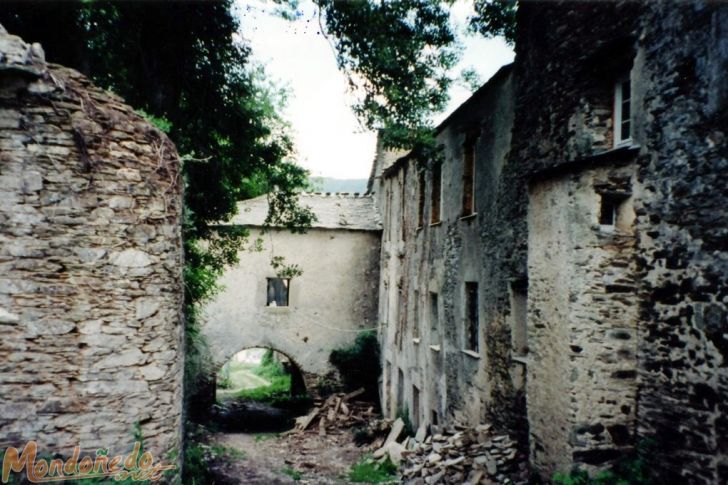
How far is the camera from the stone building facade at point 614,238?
15.9 ft

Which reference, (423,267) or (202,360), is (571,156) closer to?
(423,267)

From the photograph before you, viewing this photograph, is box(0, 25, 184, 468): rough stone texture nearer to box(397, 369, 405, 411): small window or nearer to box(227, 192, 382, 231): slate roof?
box(397, 369, 405, 411): small window

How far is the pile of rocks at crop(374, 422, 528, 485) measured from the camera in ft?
23.3

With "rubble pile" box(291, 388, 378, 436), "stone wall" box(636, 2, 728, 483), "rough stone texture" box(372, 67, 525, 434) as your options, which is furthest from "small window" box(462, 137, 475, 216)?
"rubble pile" box(291, 388, 378, 436)

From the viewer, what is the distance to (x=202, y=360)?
16.2m

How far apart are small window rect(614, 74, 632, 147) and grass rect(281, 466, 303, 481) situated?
29.2 ft

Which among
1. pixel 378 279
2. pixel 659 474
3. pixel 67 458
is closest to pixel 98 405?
pixel 67 458

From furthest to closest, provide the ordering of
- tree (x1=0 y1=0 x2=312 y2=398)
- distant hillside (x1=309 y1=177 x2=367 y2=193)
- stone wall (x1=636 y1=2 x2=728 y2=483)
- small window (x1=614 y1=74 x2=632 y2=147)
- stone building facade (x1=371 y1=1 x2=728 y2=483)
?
1. distant hillside (x1=309 y1=177 x2=367 y2=193)
2. tree (x1=0 y1=0 x2=312 y2=398)
3. small window (x1=614 y1=74 x2=632 y2=147)
4. stone building facade (x1=371 y1=1 x2=728 y2=483)
5. stone wall (x1=636 y1=2 x2=728 y2=483)

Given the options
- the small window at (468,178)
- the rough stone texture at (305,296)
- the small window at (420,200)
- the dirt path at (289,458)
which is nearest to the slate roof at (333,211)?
the rough stone texture at (305,296)

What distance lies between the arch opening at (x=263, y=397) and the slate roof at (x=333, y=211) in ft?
14.7

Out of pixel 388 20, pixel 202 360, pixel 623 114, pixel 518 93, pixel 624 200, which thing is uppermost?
pixel 388 20

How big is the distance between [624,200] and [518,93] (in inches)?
126

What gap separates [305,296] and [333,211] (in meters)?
3.18

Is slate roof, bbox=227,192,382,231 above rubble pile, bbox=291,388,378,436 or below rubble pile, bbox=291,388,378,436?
above
